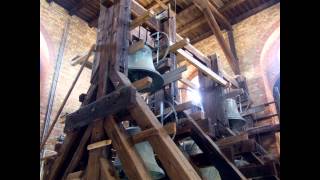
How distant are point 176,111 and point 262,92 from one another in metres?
4.02

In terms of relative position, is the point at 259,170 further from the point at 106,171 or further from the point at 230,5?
the point at 230,5

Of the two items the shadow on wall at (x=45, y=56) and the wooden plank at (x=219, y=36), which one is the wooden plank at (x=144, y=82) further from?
the wooden plank at (x=219, y=36)

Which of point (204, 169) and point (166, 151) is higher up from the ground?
point (166, 151)

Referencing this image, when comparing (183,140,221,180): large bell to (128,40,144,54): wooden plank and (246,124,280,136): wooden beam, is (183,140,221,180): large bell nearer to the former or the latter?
(128,40,144,54): wooden plank

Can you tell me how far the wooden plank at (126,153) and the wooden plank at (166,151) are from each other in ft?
0.48

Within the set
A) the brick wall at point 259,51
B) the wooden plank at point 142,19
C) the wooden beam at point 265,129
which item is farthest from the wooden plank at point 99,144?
the brick wall at point 259,51

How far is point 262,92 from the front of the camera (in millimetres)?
6598

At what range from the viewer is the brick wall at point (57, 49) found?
20.4 ft

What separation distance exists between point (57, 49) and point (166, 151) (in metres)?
5.28

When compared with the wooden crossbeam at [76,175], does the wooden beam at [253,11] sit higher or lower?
higher

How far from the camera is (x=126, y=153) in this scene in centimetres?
217

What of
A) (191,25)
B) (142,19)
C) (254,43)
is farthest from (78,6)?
(142,19)
